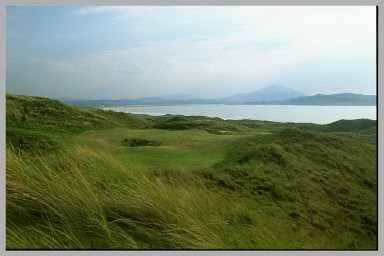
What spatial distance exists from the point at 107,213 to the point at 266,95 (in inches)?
69.8

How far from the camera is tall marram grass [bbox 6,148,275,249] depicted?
8.16ft

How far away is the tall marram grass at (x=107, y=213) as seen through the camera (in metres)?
2.49

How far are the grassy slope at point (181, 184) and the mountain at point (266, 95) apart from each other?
23cm

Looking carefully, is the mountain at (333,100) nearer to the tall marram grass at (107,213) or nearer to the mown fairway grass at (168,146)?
the mown fairway grass at (168,146)

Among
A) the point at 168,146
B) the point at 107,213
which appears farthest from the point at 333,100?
the point at 107,213

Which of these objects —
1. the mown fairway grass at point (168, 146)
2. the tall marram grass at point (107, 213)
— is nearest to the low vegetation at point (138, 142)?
the mown fairway grass at point (168, 146)

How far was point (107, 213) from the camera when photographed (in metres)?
2.57

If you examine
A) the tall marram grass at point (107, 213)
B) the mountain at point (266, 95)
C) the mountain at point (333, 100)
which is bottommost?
the tall marram grass at point (107, 213)

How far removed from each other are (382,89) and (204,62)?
1500 mm

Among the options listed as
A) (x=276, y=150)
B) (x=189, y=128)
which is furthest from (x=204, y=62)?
(x=276, y=150)

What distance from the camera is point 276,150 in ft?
10.4

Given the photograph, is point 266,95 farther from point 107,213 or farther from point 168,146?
point 107,213

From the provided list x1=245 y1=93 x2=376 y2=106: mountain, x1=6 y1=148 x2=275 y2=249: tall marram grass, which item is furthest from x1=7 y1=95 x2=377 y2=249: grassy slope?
x1=245 y1=93 x2=376 y2=106: mountain

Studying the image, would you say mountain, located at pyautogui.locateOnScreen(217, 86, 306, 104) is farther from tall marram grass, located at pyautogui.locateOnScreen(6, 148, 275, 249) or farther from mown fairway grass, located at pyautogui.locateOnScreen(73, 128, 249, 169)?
tall marram grass, located at pyautogui.locateOnScreen(6, 148, 275, 249)
